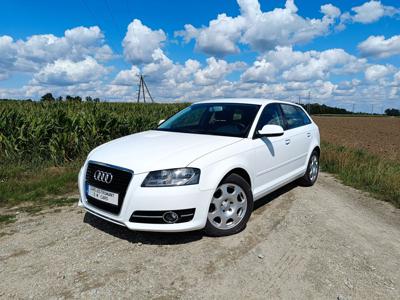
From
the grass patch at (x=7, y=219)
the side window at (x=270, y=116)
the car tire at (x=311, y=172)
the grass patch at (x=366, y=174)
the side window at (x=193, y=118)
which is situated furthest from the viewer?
the grass patch at (x=366, y=174)

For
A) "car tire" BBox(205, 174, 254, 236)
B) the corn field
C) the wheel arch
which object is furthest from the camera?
the corn field

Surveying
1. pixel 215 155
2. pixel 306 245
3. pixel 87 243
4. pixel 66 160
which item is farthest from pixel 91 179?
pixel 66 160

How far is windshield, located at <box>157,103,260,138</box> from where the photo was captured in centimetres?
477

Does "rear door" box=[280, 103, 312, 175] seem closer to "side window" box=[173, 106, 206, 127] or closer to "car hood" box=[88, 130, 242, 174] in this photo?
"side window" box=[173, 106, 206, 127]

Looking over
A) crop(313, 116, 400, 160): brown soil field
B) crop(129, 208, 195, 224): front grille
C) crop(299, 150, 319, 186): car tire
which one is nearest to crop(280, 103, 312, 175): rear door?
crop(299, 150, 319, 186): car tire

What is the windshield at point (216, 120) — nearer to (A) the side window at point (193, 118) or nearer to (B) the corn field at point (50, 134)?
(A) the side window at point (193, 118)

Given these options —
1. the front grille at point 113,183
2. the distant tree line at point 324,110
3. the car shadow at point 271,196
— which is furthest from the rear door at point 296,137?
the distant tree line at point 324,110

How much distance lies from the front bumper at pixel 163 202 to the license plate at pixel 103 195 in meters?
0.14

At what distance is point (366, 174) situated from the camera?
788 centimetres

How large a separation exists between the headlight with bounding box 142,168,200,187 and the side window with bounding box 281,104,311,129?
Result: 104 inches

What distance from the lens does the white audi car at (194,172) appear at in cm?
359

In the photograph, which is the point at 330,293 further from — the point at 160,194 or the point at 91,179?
the point at 91,179

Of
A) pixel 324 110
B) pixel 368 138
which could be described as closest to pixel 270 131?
pixel 368 138

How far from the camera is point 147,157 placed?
3.76 m
